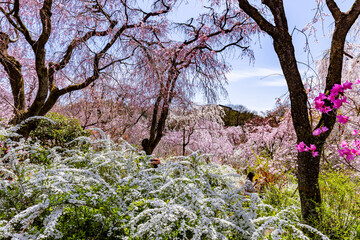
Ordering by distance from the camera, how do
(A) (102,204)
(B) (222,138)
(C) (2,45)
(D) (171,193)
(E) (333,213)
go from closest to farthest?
(A) (102,204), (D) (171,193), (E) (333,213), (C) (2,45), (B) (222,138)

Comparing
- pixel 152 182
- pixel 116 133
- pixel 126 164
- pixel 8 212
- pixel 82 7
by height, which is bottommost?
pixel 8 212

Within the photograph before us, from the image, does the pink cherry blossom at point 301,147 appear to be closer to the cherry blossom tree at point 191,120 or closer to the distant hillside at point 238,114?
the cherry blossom tree at point 191,120

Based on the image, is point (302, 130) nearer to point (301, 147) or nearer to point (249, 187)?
point (301, 147)

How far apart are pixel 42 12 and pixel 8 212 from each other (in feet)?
12.6

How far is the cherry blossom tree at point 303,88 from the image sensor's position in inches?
119

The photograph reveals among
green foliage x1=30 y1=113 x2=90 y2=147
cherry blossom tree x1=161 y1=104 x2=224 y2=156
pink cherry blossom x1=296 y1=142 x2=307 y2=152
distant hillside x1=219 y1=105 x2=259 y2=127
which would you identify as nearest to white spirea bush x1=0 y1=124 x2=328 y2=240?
pink cherry blossom x1=296 y1=142 x2=307 y2=152

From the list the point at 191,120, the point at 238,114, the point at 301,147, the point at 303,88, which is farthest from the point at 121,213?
the point at 238,114

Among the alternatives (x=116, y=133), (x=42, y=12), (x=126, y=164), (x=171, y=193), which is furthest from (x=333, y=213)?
(x=116, y=133)

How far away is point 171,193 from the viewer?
2.26 meters

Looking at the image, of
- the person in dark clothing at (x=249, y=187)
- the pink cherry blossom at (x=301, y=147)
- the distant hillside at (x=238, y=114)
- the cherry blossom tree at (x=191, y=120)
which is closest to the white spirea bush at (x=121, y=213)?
the person in dark clothing at (x=249, y=187)

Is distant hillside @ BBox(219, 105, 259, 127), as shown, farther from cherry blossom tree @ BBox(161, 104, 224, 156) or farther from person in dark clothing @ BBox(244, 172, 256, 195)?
person in dark clothing @ BBox(244, 172, 256, 195)

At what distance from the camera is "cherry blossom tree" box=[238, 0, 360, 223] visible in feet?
9.96

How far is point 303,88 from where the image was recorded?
3.13 metres

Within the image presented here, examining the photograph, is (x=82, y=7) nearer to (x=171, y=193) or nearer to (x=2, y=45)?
(x=2, y=45)
